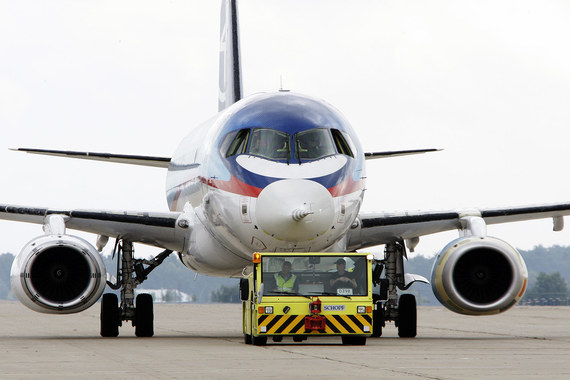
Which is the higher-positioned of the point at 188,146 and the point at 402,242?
the point at 188,146

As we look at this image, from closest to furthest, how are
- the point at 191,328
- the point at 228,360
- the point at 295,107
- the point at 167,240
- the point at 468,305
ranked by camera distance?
1. the point at 228,360
2. the point at 295,107
3. the point at 468,305
4. the point at 167,240
5. the point at 191,328

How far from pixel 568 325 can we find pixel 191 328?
1006 centimetres

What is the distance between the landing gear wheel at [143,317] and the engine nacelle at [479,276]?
6.08 metres

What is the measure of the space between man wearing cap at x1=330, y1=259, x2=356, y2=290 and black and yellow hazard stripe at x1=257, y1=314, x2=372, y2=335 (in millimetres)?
660

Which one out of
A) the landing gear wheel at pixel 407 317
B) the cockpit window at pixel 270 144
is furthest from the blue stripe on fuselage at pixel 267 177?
the landing gear wheel at pixel 407 317

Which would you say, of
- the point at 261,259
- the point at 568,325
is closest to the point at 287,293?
the point at 261,259

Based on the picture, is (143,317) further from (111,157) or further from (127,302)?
(111,157)

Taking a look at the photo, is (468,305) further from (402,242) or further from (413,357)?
(413,357)

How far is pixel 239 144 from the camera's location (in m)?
20.4

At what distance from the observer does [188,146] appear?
25641mm

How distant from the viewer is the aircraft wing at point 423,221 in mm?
23266

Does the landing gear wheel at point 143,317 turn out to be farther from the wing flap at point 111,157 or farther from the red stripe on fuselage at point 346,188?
the red stripe on fuselage at point 346,188

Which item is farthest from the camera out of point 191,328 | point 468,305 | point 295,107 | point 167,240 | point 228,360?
point 191,328

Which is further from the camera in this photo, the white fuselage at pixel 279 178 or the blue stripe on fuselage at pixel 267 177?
the blue stripe on fuselage at pixel 267 177
